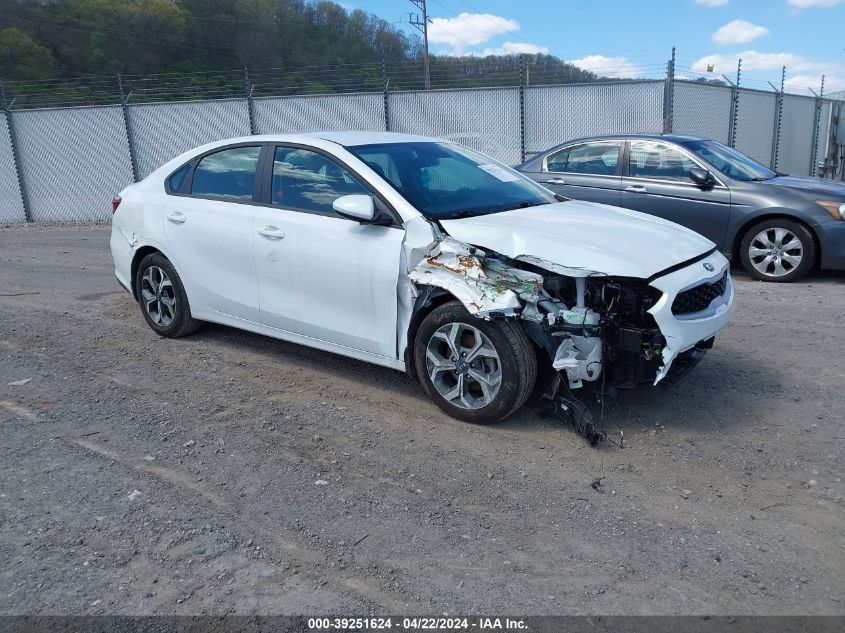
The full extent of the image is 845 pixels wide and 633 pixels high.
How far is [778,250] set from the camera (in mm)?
7824

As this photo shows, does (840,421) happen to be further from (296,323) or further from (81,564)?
(81,564)

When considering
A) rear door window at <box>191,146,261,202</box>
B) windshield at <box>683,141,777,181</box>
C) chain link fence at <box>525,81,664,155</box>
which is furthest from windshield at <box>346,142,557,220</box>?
chain link fence at <box>525,81,664,155</box>

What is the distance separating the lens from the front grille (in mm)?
4047

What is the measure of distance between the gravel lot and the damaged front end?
40 cm

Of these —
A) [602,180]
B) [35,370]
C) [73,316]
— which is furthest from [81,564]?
[602,180]

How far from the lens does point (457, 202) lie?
15.6ft

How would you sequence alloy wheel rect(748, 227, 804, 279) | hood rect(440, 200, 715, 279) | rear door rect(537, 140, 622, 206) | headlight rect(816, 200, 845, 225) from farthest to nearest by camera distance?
1. rear door rect(537, 140, 622, 206)
2. alloy wheel rect(748, 227, 804, 279)
3. headlight rect(816, 200, 845, 225)
4. hood rect(440, 200, 715, 279)

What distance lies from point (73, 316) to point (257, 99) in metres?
9.72

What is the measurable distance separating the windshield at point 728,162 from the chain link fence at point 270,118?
598 centimetres

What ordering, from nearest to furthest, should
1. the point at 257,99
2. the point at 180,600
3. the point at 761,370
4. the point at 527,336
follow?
the point at 180,600
the point at 527,336
the point at 761,370
the point at 257,99

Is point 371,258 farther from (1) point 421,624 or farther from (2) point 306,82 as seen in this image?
(2) point 306,82

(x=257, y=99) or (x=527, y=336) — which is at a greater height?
(x=257, y=99)

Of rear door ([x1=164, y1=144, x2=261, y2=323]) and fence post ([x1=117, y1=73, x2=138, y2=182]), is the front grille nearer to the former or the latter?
rear door ([x1=164, y1=144, x2=261, y2=323])

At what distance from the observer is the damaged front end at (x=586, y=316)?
3.93 meters
